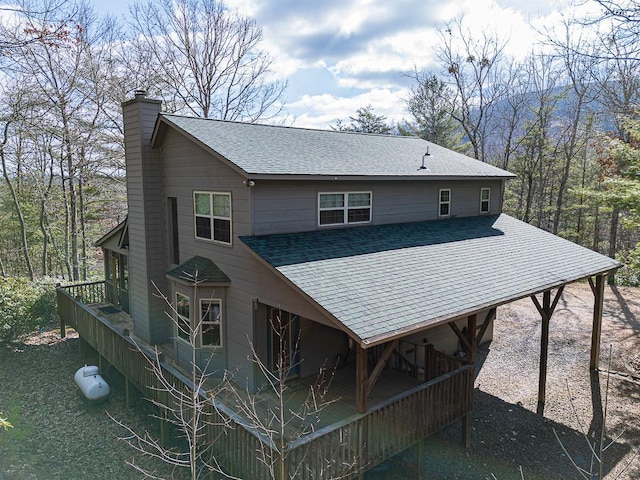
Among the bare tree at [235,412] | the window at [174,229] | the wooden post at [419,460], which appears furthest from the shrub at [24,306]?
the wooden post at [419,460]

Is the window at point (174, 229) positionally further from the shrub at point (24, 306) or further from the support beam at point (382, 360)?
the shrub at point (24, 306)

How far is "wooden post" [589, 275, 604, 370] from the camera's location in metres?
11.4

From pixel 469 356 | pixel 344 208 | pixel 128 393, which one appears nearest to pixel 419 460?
pixel 469 356

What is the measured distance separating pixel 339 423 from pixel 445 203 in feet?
29.1

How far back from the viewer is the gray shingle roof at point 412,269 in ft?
22.6

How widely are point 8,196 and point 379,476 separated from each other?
1092 inches

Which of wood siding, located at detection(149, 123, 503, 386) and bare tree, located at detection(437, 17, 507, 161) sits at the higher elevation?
bare tree, located at detection(437, 17, 507, 161)

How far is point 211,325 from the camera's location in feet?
32.4

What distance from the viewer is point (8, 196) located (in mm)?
25969

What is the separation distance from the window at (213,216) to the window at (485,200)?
30.5 feet

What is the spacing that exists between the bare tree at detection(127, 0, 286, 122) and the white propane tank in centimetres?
1609

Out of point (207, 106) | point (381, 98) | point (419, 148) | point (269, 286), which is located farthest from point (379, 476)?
point (381, 98)

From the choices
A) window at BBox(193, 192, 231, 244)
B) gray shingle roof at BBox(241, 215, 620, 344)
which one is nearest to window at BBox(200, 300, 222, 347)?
window at BBox(193, 192, 231, 244)

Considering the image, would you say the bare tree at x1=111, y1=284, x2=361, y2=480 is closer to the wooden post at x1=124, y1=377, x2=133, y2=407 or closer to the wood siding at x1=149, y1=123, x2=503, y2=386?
the wood siding at x1=149, y1=123, x2=503, y2=386
